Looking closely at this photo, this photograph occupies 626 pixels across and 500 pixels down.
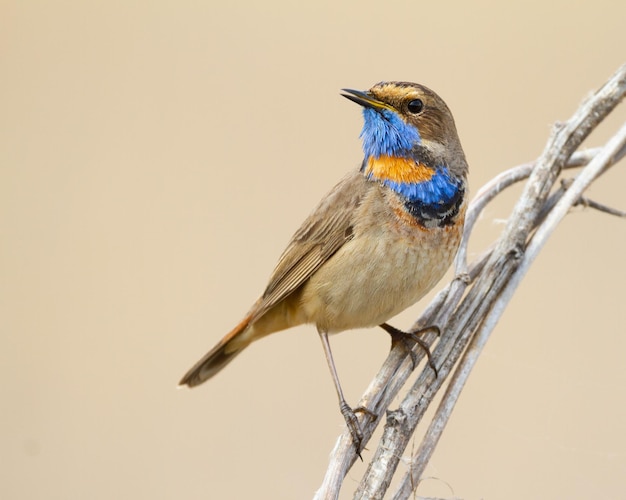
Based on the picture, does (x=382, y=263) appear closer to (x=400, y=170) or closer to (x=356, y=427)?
(x=400, y=170)

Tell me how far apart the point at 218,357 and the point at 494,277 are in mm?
1515

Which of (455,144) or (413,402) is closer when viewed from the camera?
(413,402)

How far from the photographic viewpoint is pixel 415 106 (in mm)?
3145

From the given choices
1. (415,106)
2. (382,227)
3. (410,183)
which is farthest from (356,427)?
(415,106)

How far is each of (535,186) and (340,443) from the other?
930mm

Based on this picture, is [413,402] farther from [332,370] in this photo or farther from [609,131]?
[609,131]

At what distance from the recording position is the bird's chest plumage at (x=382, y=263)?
2955mm

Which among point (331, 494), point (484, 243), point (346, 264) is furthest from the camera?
point (484, 243)

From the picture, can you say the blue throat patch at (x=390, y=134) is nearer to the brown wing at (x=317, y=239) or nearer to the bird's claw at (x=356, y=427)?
the brown wing at (x=317, y=239)

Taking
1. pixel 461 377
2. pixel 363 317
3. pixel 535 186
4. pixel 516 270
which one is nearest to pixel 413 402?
pixel 461 377

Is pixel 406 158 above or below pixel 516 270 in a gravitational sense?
above

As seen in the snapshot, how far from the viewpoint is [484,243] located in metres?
4.76

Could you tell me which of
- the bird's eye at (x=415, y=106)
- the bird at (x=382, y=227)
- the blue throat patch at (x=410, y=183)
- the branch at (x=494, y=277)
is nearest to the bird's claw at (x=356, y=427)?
the branch at (x=494, y=277)

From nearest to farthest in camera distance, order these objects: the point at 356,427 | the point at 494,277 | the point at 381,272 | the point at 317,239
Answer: the point at 356,427 < the point at 494,277 < the point at 381,272 < the point at 317,239
